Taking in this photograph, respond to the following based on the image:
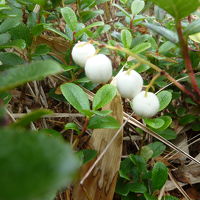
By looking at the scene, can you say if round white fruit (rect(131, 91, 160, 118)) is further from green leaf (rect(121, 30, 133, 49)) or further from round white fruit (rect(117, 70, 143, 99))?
green leaf (rect(121, 30, 133, 49))

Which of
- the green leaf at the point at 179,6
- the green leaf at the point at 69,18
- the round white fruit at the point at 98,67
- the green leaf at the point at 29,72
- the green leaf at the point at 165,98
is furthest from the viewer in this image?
the green leaf at the point at 69,18

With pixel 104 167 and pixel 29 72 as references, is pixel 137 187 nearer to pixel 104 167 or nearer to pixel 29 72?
pixel 104 167

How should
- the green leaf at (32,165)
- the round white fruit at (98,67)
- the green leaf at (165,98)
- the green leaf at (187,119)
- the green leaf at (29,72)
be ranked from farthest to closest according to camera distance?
the green leaf at (187,119) < the green leaf at (165,98) < the round white fruit at (98,67) < the green leaf at (29,72) < the green leaf at (32,165)

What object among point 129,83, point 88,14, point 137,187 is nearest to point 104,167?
point 137,187

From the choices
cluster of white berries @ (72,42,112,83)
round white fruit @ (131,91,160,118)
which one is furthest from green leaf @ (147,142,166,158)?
cluster of white berries @ (72,42,112,83)

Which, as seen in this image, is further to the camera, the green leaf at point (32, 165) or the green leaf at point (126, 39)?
the green leaf at point (126, 39)

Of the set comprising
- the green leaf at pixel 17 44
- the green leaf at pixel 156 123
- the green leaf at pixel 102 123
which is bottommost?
the green leaf at pixel 156 123

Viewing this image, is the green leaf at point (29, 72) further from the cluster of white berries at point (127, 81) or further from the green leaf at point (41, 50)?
the green leaf at point (41, 50)

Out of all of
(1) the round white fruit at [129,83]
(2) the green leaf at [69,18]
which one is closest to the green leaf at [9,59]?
(2) the green leaf at [69,18]
